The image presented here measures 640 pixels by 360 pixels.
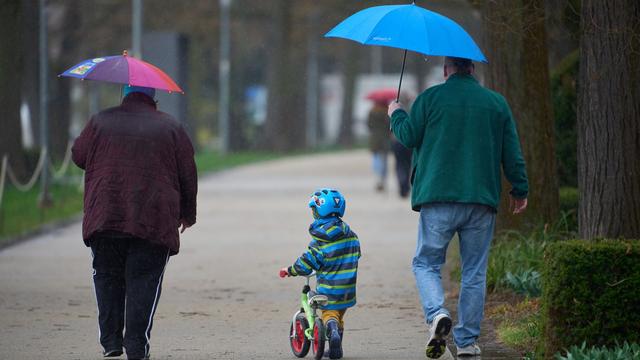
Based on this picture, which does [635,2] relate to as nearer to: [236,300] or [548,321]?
[548,321]

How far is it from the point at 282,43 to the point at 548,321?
40394mm

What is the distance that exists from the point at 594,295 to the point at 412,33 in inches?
72.4

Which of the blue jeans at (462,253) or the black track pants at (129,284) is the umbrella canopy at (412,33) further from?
the black track pants at (129,284)

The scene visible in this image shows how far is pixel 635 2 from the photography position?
809 centimetres

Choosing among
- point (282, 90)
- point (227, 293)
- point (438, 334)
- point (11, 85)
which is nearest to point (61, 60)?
point (11, 85)

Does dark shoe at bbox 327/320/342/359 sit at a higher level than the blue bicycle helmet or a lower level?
lower

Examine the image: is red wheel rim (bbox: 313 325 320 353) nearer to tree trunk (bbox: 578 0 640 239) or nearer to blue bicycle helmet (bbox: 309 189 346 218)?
blue bicycle helmet (bbox: 309 189 346 218)

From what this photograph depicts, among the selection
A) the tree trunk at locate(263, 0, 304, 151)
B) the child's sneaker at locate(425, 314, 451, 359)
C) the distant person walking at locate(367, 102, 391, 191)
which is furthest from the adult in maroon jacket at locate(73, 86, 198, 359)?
the tree trunk at locate(263, 0, 304, 151)

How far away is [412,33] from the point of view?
7691mm

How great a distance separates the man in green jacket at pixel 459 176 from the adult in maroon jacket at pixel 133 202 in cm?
123

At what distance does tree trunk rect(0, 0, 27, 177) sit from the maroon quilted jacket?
17317 millimetres

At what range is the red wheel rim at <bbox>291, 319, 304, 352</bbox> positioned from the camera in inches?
313

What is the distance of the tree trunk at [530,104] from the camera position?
12.0 meters

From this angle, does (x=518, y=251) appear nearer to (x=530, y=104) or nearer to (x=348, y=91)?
(x=530, y=104)
